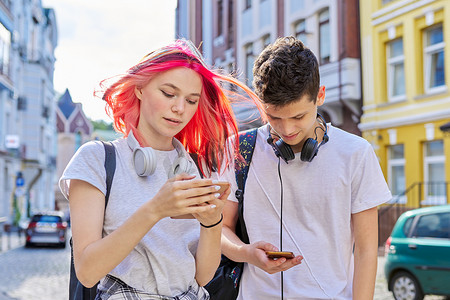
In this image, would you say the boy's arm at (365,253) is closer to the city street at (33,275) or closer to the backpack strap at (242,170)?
the backpack strap at (242,170)

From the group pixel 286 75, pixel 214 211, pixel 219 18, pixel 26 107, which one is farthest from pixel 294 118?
pixel 26 107

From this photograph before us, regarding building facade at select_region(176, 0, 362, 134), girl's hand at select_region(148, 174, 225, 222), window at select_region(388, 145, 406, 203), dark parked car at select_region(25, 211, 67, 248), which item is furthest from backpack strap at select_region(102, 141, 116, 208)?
dark parked car at select_region(25, 211, 67, 248)

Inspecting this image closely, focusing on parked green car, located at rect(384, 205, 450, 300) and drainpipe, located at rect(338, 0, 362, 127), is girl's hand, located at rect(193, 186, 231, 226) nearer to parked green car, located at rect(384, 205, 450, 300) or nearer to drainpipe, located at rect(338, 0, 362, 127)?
parked green car, located at rect(384, 205, 450, 300)

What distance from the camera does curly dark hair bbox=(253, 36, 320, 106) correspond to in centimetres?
275

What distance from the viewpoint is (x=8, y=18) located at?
3766 centimetres

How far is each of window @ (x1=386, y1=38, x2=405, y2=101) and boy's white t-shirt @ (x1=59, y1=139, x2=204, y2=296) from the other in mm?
18429

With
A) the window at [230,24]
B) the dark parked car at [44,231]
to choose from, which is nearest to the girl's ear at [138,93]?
the dark parked car at [44,231]

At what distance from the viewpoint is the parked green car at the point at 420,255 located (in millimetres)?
9539

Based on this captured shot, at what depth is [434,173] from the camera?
18.6 metres

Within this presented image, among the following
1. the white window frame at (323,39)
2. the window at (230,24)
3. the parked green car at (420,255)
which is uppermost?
the window at (230,24)

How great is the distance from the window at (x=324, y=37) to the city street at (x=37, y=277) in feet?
27.0

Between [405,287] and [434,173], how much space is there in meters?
9.15

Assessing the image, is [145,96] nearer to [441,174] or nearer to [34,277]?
[34,277]

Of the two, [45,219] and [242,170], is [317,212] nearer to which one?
[242,170]
